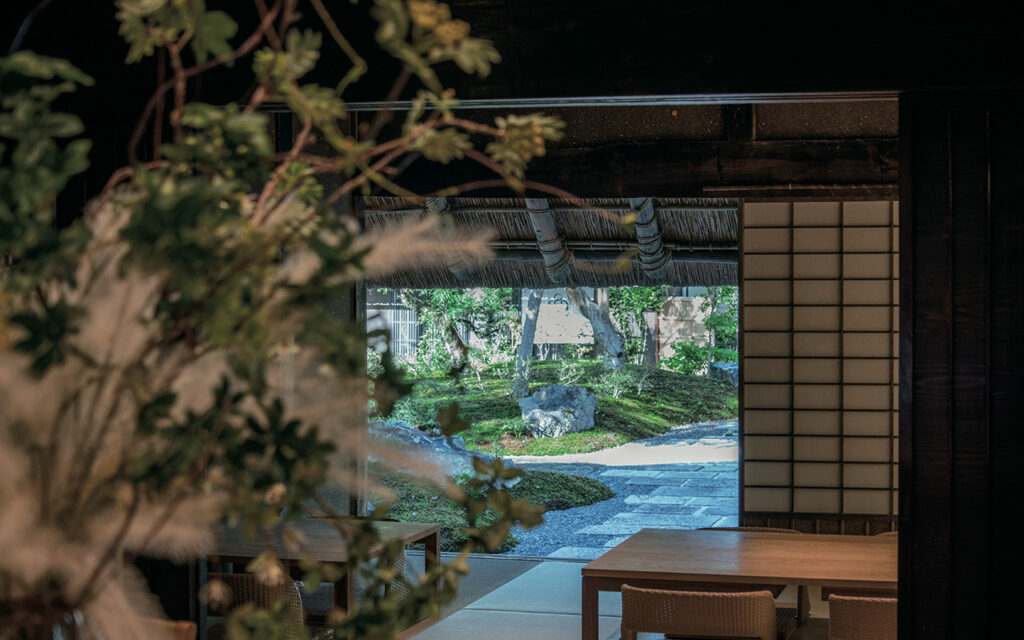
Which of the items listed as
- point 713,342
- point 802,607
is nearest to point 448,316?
point 713,342

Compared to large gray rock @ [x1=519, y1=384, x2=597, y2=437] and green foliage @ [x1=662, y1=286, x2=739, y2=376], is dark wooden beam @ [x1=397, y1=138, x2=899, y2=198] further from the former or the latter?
green foliage @ [x1=662, y1=286, x2=739, y2=376]

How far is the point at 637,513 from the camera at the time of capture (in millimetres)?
10242

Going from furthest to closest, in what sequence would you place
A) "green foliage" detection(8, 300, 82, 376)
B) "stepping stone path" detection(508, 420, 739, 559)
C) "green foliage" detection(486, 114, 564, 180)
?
"stepping stone path" detection(508, 420, 739, 559) → "green foliage" detection(486, 114, 564, 180) → "green foliage" detection(8, 300, 82, 376)

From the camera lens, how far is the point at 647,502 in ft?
35.0

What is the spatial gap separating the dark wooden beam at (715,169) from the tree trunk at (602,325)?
24.8 feet

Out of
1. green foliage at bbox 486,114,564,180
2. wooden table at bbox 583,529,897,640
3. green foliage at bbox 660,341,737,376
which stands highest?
green foliage at bbox 486,114,564,180

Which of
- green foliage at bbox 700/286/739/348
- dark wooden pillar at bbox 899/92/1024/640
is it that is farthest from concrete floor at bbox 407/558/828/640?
green foliage at bbox 700/286/739/348

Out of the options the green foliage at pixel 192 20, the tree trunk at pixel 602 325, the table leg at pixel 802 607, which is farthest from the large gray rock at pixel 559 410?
the green foliage at pixel 192 20

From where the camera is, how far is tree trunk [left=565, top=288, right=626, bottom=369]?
42.8 feet

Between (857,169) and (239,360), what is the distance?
5.11 meters

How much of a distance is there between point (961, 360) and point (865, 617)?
939mm

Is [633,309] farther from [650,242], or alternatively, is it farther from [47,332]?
[47,332]

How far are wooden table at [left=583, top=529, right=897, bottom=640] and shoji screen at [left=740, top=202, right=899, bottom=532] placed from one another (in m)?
1.57

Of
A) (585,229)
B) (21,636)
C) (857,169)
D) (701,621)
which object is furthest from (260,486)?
(585,229)
